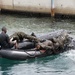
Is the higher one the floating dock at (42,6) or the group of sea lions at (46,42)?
the floating dock at (42,6)

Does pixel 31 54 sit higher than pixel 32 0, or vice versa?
pixel 32 0

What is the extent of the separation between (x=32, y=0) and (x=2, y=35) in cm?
1679

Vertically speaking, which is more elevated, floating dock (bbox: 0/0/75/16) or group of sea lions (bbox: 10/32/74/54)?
floating dock (bbox: 0/0/75/16)

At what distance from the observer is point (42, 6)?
124ft

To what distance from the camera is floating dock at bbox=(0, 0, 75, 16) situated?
3666 centimetres

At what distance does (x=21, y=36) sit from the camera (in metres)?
22.6

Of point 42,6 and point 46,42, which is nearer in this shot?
point 46,42

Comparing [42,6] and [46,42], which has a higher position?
[42,6]

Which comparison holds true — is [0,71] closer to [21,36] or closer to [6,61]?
[6,61]

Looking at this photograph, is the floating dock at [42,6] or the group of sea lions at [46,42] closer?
the group of sea lions at [46,42]

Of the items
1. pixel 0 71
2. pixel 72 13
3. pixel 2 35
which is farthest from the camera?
pixel 72 13

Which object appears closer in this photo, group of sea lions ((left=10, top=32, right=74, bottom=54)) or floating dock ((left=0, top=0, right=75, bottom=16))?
group of sea lions ((left=10, top=32, right=74, bottom=54))

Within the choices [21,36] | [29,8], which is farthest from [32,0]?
[21,36]

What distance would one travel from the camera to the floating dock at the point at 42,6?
36656mm
